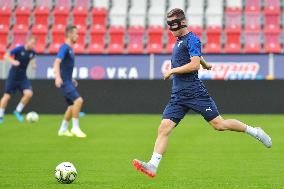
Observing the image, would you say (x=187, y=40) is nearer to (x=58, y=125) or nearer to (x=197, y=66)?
(x=197, y=66)

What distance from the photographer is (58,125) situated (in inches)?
827

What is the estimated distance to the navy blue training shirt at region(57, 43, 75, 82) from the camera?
1688 cm

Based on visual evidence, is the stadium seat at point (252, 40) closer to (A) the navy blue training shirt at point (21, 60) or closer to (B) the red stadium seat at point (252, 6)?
(B) the red stadium seat at point (252, 6)

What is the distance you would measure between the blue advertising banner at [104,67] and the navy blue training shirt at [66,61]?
10.4 meters

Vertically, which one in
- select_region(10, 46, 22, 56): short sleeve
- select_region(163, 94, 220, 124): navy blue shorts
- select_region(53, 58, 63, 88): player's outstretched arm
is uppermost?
select_region(163, 94, 220, 124): navy blue shorts

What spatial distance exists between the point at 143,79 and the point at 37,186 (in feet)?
58.4

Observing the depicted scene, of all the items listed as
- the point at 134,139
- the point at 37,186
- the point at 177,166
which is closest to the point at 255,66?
the point at 134,139

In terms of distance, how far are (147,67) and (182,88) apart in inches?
703

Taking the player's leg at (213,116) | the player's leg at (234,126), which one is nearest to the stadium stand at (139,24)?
the player's leg at (234,126)

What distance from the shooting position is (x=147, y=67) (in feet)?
91.0

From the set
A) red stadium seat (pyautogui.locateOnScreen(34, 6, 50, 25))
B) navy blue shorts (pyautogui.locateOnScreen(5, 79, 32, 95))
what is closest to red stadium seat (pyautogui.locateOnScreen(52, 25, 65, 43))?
red stadium seat (pyautogui.locateOnScreen(34, 6, 50, 25))

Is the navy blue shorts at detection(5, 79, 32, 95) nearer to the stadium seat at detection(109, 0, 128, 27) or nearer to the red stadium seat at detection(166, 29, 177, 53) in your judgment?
the red stadium seat at detection(166, 29, 177, 53)

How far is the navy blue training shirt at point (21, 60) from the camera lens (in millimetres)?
22422

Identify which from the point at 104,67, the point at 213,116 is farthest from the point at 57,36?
the point at 213,116
